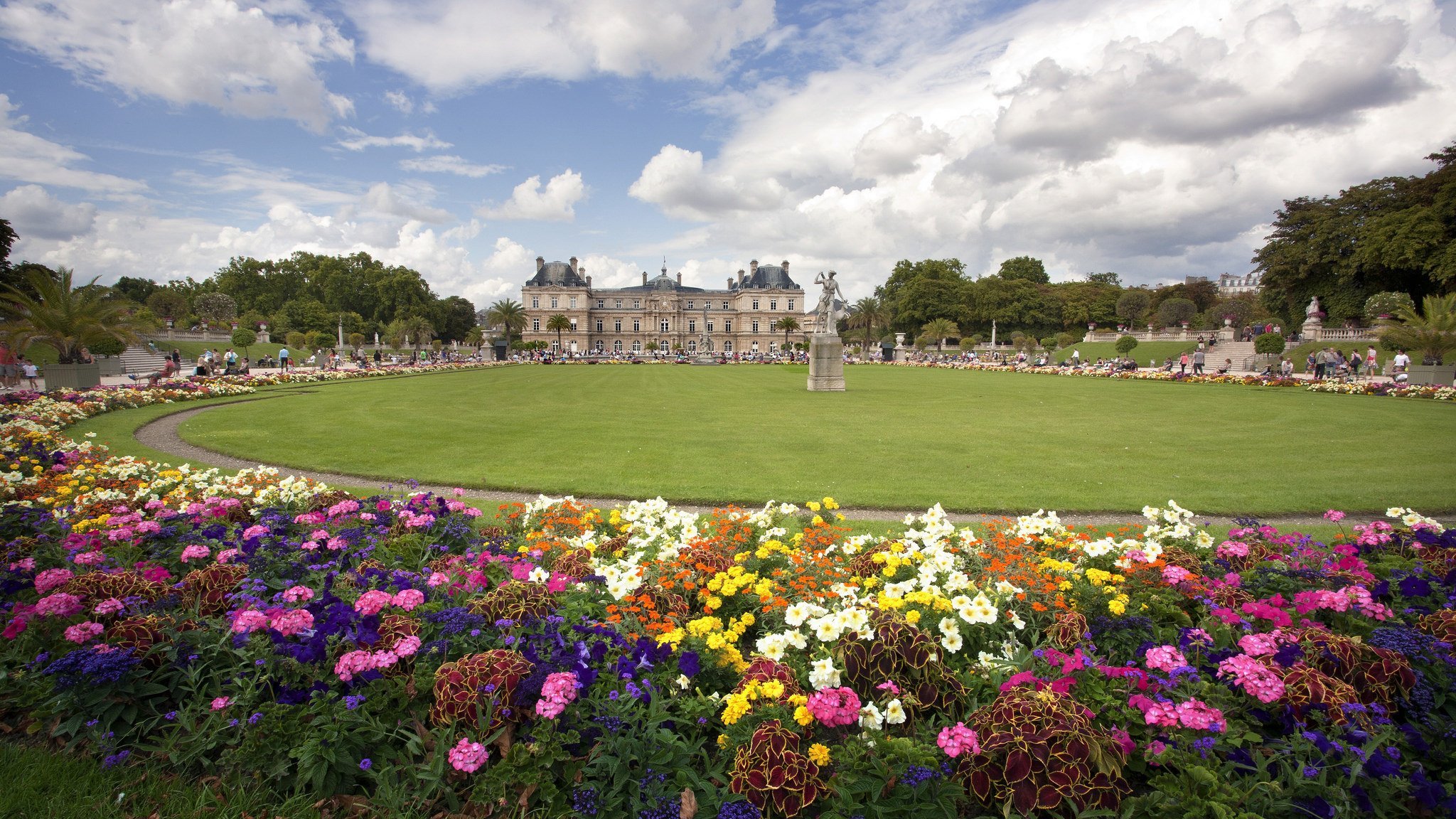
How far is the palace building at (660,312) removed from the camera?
366ft

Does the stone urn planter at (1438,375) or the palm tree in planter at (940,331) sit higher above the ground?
the palm tree in planter at (940,331)

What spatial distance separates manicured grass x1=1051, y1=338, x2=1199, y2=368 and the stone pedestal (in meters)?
29.7

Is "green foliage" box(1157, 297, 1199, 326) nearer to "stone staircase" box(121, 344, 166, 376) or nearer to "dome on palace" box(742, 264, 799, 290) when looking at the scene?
"dome on palace" box(742, 264, 799, 290)

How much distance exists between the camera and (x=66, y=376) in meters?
21.3

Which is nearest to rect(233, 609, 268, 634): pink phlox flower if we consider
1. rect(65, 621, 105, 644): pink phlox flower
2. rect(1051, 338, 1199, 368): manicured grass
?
rect(65, 621, 105, 644): pink phlox flower

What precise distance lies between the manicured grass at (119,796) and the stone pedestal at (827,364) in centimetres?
2332

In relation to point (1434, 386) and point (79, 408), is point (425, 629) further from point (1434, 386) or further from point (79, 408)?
point (1434, 386)

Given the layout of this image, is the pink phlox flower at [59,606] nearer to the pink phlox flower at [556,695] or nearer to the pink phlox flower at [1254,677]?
the pink phlox flower at [556,695]

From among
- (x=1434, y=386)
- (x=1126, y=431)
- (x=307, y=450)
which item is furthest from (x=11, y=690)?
(x=1434, y=386)

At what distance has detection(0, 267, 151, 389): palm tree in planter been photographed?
68.2 feet

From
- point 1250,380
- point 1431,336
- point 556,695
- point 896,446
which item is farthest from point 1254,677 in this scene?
point 1431,336

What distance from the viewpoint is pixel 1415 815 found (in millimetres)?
2291

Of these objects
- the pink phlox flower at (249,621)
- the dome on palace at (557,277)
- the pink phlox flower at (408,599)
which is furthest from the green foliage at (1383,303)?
the dome on palace at (557,277)

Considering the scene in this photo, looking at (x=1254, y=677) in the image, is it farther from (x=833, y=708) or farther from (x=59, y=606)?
(x=59, y=606)
